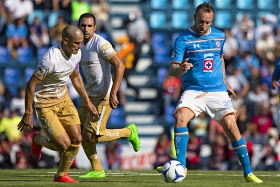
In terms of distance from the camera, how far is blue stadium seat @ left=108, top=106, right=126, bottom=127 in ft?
67.2

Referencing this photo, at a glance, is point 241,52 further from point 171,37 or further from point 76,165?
point 76,165

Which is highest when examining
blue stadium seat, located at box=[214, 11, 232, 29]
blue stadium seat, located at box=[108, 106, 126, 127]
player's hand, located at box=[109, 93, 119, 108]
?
player's hand, located at box=[109, 93, 119, 108]

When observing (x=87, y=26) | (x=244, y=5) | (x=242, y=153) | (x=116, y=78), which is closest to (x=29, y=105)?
(x=116, y=78)

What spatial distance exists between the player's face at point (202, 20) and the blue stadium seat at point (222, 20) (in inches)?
565

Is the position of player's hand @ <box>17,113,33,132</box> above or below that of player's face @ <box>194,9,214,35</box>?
below

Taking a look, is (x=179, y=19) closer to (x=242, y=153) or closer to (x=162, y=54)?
(x=162, y=54)

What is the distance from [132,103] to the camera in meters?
21.7

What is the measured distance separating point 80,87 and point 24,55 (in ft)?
39.3

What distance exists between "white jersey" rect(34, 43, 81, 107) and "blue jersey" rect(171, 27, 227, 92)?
4.75 feet

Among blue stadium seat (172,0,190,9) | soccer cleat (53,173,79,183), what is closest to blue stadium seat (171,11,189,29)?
blue stadium seat (172,0,190,9)

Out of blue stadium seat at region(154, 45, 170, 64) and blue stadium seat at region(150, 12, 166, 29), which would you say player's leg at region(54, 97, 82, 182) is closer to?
blue stadium seat at region(154, 45, 170, 64)

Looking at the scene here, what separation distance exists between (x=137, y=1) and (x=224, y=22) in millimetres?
2964

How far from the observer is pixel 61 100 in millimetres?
10055

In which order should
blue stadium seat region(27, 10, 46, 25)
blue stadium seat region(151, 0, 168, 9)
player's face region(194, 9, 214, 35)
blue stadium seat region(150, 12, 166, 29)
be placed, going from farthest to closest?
1. blue stadium seat region(151, 0, 168, 9)
2. blue stadium seat region(150, 12, 166, 29)
3. blue stadium seat region(27, 10, 46, 25)
4. player's face region(194, 9, 214, 35)
